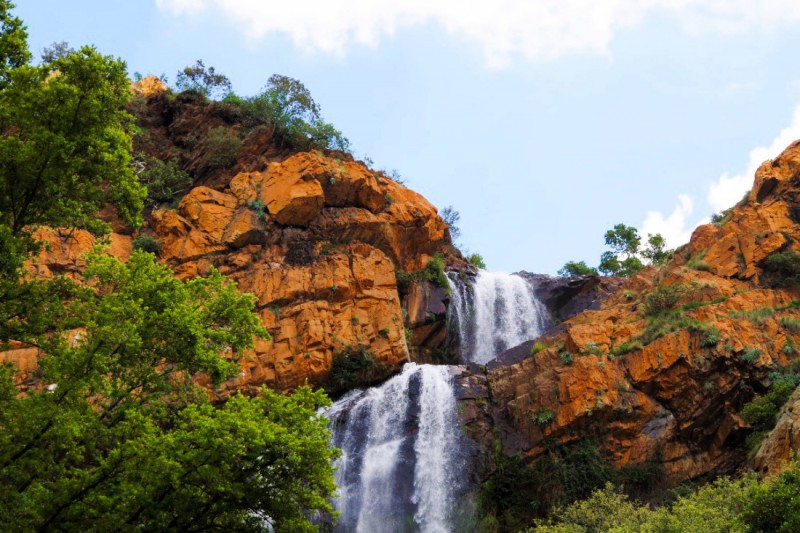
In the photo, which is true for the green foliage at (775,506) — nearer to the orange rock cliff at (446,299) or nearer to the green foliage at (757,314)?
the orange rock cliff at (446,299)

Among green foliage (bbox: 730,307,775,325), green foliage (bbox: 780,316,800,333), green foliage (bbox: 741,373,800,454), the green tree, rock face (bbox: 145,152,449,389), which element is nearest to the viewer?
the green tree

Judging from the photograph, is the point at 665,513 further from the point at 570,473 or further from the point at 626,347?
the point at 626,347

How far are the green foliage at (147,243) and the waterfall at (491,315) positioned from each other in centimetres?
1816

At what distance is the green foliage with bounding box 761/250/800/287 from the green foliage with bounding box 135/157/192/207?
3471 cm

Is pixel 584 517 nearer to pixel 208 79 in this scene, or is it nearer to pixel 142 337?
pixel 142 337

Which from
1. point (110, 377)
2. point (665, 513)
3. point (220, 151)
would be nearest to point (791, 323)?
point (665, 513)

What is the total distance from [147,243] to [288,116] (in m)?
15.2

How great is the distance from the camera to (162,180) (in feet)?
149

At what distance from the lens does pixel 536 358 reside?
109 ft

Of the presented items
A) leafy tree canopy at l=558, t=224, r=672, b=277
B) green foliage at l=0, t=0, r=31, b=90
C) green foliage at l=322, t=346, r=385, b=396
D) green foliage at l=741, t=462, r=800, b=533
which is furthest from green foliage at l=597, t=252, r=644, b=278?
green foliage at l=0, t=0, r=31, b=90

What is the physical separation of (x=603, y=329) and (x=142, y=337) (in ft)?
79.7

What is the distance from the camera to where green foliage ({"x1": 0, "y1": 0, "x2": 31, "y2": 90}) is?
14.5m

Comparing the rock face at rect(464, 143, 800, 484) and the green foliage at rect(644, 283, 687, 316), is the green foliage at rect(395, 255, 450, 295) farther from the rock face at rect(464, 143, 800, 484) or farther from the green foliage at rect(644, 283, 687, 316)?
the green foliage at rect(644, 283, 687, 316)

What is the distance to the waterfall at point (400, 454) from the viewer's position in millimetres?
29016
